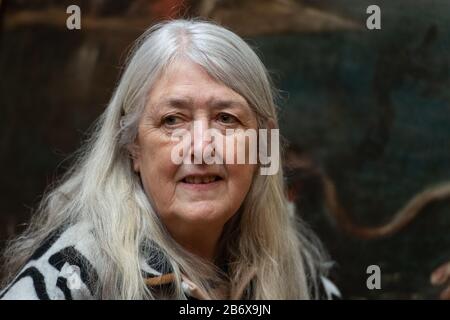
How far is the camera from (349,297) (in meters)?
3.13

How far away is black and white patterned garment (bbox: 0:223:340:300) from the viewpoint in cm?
174

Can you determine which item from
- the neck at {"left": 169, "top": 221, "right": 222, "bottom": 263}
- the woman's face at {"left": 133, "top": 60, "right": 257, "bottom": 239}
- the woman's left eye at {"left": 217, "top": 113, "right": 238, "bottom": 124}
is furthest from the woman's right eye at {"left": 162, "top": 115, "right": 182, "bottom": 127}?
the neck at {"left": 169, "top": 221, "right": 222, "bottom": 263}

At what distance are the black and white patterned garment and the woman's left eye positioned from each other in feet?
1.43

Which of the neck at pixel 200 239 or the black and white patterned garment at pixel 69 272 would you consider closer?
the black and white patterned garment at pixel 69 272

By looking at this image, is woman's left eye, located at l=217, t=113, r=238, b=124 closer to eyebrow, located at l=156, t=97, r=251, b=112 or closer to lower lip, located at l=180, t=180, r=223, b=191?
eyebrow, located at l=156, t=97, r=251, b=112

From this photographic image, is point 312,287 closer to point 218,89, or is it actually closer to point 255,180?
point 255,180

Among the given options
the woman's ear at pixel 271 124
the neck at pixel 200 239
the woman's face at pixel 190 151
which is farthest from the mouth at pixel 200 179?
the woman's ear at pixel 271 124

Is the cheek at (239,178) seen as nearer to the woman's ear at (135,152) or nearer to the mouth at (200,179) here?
the mouth at (200,179)

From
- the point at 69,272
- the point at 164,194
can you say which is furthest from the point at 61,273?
the point at 164,194

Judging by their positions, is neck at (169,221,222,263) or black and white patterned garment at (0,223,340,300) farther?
neck at (169,221,222,263)

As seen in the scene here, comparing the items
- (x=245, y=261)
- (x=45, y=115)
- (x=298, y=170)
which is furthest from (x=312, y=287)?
(x=45, y=115)

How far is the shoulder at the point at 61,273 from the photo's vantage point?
174cm

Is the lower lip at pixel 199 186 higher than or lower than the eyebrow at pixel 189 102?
lower
